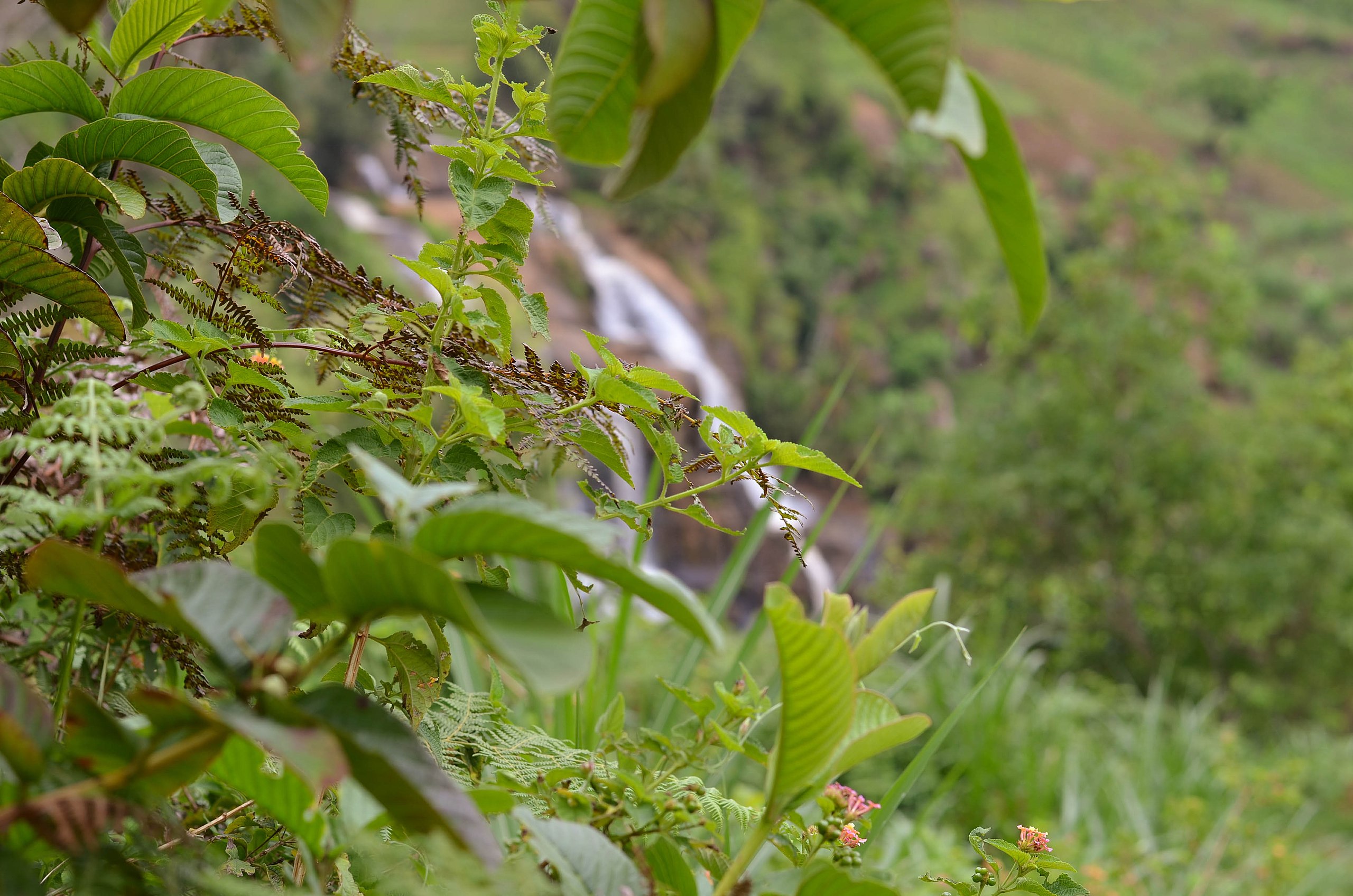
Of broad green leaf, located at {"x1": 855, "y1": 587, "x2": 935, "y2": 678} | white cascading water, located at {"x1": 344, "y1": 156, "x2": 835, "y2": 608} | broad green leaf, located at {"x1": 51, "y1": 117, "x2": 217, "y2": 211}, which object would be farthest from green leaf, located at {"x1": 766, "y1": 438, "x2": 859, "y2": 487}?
white cascading water, located at {"x1": 344, "y1": 156, "x2": 835, "y2": 608}

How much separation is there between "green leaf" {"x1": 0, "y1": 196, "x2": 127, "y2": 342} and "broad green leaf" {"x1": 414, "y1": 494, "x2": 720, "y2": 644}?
332 millimetres

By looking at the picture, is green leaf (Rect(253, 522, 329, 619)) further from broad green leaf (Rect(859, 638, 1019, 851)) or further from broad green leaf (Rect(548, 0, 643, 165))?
broad green leaf (Rect(859, 638, 1019, 851))

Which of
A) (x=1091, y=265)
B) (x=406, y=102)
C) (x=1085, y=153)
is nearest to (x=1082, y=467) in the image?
(x=1091, y=265)

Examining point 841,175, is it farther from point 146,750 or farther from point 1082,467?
point 146,750

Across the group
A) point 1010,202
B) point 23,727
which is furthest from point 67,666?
point 1010,202

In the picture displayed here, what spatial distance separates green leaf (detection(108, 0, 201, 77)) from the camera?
585 mm

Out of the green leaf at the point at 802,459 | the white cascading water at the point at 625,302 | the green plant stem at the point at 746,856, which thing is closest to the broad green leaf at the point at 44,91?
the green leaf at the point at 802,459

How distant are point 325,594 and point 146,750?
0.26ft

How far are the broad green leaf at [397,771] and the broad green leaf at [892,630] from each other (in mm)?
220

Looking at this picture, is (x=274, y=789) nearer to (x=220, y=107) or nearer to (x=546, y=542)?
(x=546, y=542)

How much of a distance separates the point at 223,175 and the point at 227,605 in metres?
0.39

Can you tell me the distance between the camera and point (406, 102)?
27.1 inches

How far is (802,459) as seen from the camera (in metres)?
0.55

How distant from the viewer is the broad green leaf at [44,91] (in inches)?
21.9
